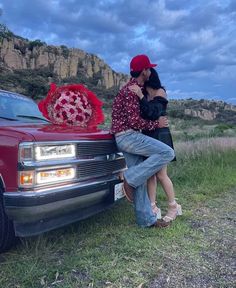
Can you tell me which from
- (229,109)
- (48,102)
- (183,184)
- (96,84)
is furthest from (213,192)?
(229,109)

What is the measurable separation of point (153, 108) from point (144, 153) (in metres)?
0.53

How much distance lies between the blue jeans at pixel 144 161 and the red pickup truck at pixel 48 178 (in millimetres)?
230

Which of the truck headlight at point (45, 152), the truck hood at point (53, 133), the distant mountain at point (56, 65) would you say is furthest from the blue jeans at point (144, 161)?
the distant mountain at point (56, 65)

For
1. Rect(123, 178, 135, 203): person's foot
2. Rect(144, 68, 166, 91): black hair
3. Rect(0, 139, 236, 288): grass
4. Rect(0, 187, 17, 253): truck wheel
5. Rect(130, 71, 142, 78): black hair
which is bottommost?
Rect(0, 139, 236, 288): grass

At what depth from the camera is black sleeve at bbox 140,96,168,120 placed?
477 cm

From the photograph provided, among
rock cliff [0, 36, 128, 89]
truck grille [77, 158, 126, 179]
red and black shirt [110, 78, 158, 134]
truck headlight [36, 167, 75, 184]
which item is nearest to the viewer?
truck headlight [36, 167, 75, 184]

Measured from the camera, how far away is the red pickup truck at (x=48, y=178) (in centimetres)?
374

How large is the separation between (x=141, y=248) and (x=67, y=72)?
131ft

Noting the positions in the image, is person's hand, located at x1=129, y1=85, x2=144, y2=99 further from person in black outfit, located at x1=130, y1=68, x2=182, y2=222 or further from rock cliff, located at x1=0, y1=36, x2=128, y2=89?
rock cliff, located at x1=0, y1=36, x2=128, y2=89

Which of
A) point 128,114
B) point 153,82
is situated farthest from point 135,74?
point 128,114

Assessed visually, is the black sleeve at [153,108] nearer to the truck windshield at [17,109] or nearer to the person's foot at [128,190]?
the person's foot at [128,190]

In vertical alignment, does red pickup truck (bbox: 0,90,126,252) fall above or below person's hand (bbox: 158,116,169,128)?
below

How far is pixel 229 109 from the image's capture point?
50.0 metres

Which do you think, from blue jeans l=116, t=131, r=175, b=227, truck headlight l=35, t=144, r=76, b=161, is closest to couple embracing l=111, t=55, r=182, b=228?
blue jeans l=116, t=131, r=175, b=227
